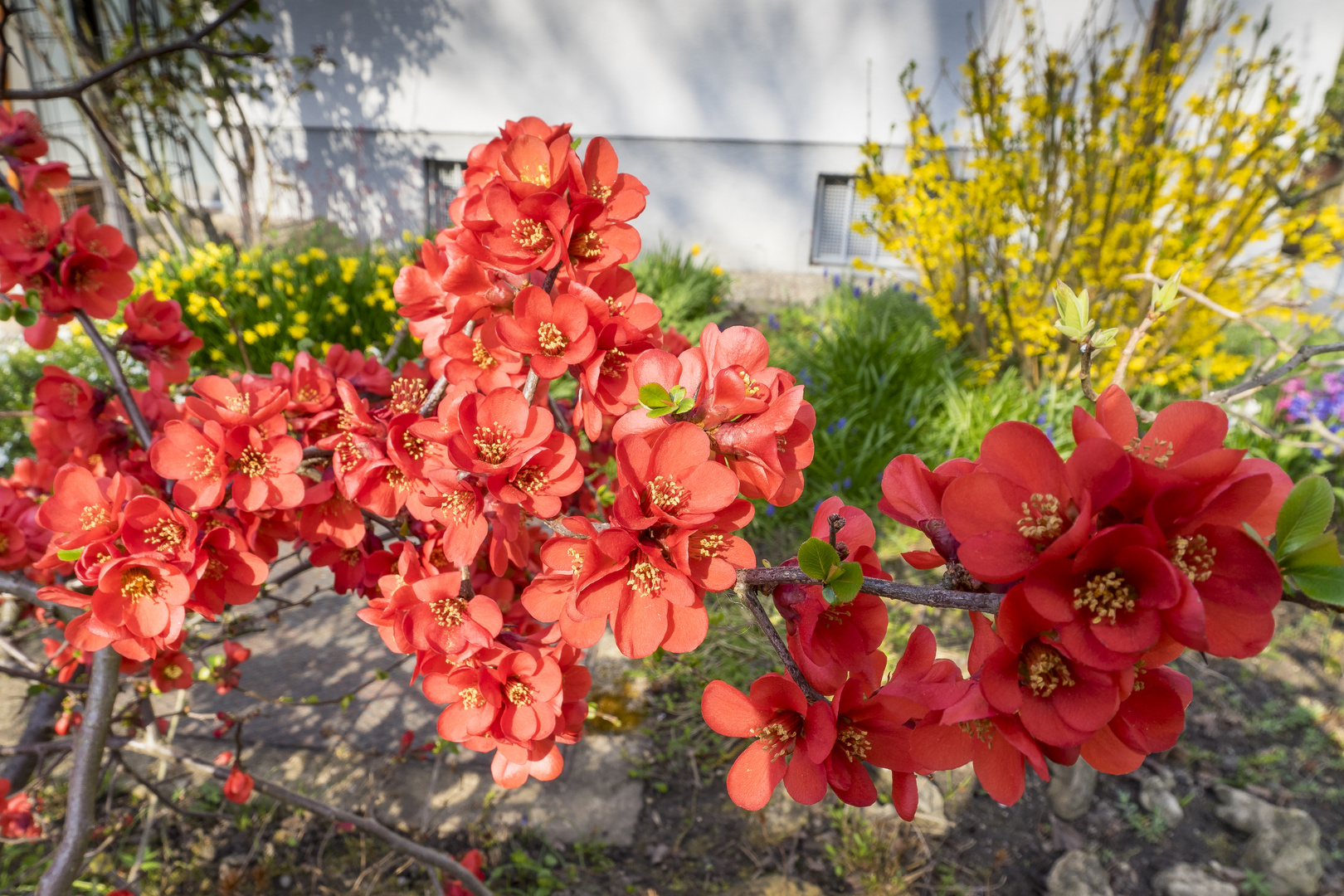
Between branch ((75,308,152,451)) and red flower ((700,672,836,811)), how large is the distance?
3.46 feet

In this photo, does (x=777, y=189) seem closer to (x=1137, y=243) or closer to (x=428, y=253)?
(x=1137, y=243)

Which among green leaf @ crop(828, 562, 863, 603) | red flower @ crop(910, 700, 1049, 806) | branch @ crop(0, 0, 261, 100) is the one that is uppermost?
branch @ crop(0, 0, 261, 100)

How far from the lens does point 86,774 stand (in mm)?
1101

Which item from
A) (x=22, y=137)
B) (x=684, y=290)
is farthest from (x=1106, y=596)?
(x=684, y=290)

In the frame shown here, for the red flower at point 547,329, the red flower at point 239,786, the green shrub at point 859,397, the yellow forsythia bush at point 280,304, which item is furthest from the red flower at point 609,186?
the yellow forsythia bush at point 280,304

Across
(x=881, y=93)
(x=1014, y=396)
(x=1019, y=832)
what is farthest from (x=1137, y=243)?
(x=881, y=93)

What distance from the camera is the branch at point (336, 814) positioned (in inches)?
55.7

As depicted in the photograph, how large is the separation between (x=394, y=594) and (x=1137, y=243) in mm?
4352

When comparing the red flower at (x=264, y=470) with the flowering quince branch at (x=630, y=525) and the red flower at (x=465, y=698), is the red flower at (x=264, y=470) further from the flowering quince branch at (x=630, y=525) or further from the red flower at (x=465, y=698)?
the red flower at (x=465, y=698)

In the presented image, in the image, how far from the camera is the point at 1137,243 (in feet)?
12.4

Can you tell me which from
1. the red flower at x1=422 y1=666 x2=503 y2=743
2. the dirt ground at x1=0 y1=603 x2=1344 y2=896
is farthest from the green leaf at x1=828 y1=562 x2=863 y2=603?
the dirt ground at x1=0 y1=603 x2=1344 y2=896

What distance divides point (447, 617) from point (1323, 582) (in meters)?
0.80

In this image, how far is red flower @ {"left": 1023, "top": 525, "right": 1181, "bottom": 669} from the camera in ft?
1.45

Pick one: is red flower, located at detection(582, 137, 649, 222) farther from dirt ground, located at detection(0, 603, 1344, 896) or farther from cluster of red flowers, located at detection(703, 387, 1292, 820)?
dirt ground, located at detection(0, 603, 1344, 896)
